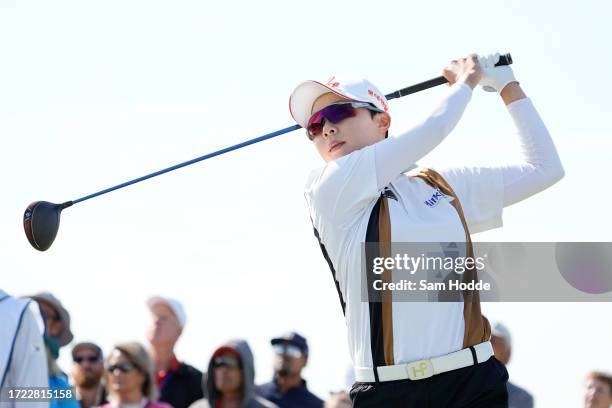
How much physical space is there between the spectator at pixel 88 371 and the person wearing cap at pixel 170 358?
40 centimetres

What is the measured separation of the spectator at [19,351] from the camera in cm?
541

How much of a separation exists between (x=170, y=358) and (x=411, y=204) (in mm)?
3848

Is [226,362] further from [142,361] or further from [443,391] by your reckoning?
[443,391]

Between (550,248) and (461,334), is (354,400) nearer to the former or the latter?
(461,334)

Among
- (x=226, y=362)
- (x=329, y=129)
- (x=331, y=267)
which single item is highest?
(x=329, y=129)

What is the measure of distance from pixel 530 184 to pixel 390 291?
90cm

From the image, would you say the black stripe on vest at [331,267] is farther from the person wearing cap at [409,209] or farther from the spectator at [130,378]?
the spectator at [130,378]

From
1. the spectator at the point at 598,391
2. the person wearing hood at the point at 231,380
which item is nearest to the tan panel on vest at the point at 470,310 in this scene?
the person wearing hood at the point at 231,380

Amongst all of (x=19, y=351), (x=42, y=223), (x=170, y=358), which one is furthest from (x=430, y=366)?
(x=170, y=358)

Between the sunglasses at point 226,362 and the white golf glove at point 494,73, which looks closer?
the white golf glove at point 494,73

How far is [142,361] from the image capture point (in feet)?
24.1

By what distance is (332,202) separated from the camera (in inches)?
182

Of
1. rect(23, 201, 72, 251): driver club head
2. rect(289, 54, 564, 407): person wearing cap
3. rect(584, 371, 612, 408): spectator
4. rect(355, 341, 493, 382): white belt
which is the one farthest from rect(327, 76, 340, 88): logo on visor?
rect(584, 371, 612, 408): spectator

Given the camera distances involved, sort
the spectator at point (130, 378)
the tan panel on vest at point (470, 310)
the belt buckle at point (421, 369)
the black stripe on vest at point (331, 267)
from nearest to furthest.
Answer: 1. the belt buckle at point (421, 369)
2. the tan panel on vest at point (470, 310)
3. the black stripe on vest at point (331, 267)
4. the spectator at point (130, 378)
